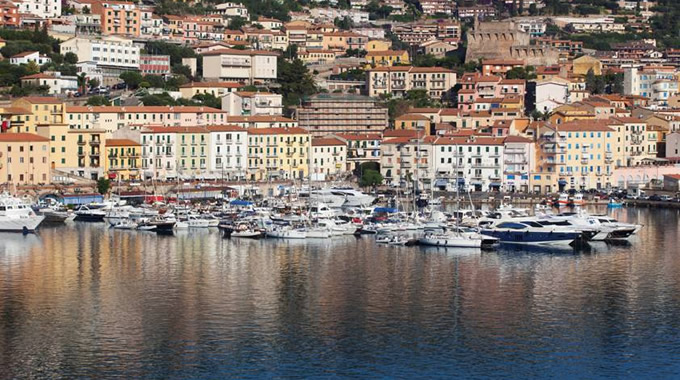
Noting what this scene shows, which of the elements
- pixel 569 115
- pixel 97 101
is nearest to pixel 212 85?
pixel 97 101

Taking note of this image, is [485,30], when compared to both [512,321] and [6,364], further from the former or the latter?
[6,364]

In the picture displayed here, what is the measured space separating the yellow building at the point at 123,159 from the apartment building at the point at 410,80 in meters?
15.7

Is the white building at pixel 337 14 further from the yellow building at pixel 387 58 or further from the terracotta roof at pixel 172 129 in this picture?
the terracotta roof at pixel 172 129

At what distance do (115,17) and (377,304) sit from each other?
40.8m

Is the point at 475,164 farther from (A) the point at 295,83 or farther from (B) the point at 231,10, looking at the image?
(B) the point at 231,10

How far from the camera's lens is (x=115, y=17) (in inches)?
2432

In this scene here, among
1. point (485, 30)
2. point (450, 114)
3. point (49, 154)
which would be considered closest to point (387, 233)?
point (49, 154)

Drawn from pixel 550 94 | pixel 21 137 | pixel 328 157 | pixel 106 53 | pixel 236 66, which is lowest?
pixel 328 157

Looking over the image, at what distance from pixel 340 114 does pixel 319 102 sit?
93 centimetres

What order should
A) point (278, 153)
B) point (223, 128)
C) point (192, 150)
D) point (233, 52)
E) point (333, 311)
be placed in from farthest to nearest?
point (233, 52)
point (278, 153)
point (223, 128)
point (192, 150)
point (333, 311)

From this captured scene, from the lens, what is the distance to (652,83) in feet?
197

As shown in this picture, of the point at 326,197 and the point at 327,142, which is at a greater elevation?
the point at 327,142

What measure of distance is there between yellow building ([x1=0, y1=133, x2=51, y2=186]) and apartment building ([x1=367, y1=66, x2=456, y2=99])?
1898 centimetres

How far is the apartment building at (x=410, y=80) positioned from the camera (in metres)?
57.7
